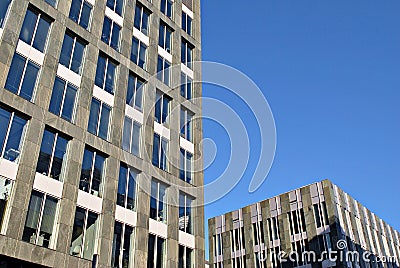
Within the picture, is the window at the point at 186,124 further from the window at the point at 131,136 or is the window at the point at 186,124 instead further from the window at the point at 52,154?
the window at the point at 52,154

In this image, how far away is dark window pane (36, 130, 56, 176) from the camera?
2270 centimetres

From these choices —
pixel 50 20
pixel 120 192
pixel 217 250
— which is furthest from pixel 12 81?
pixel 217 250

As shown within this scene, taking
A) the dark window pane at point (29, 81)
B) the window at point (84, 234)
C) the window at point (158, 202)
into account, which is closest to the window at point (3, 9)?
the dark window pane at point (29, 81)

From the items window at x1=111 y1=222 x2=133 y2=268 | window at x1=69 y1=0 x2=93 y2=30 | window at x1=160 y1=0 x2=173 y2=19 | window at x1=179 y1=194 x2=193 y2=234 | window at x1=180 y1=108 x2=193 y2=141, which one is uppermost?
window at x1=160 y1=0 x2=173 y2=19

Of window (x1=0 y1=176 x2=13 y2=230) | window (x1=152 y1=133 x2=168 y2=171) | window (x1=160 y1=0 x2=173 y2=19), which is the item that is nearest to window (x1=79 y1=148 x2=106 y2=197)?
window (x1=0 y1=176 x2=13 y2=230)

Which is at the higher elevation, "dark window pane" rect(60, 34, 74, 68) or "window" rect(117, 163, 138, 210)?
"dark window pane" rect(60, 34, 74, 68)

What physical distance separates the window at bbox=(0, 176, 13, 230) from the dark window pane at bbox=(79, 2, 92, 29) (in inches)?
530

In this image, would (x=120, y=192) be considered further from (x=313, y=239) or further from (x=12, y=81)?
(x=313, y=239)

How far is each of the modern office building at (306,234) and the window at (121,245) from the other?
92.2ft

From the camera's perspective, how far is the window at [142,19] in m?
34.8

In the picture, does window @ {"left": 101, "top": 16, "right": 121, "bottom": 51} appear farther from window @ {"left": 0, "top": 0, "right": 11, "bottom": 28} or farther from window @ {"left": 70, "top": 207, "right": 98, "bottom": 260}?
window @ {"left": 70, "top": 207, "right": 98, "bottom": 260}

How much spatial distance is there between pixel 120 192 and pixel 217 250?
35981 mm

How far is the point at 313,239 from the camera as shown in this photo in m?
48.2

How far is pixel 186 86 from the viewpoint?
3753 centimetres
